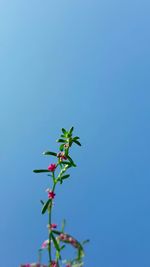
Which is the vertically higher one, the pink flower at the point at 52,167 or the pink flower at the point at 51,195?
the pink flower at the point at 52,167

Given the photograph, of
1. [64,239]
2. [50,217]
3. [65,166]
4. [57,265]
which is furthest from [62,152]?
[64,239]

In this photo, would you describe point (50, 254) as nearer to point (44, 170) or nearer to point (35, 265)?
point (35, 265)

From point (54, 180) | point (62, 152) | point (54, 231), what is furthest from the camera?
point (62, 152)

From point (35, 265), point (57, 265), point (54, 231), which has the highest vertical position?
point (54, 231)

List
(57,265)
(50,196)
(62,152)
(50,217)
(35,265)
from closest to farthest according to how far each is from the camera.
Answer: (35,265) < (57,265) < (50,217) < (50,196) < (62,152)

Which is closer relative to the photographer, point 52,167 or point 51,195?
point 51,195

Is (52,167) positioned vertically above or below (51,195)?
above

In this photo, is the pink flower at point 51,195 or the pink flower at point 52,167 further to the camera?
the pink flower at point 52,167

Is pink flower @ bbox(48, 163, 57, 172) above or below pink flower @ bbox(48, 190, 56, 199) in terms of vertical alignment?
above

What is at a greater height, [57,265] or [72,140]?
[72,140]

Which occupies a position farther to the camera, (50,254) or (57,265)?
(50,254)

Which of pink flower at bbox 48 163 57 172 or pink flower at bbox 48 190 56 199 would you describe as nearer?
pink flower at bbox 48 190 56 199
